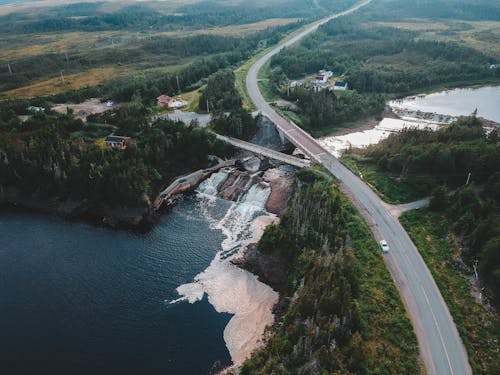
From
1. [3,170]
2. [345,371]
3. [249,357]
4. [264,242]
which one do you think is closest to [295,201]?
[264,242]

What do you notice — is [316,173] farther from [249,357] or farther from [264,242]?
[249,357]

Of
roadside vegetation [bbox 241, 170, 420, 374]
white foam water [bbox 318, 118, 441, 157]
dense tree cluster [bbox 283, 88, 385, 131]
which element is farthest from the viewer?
dense tree cluster [bbox 283, 88, 385, 131]

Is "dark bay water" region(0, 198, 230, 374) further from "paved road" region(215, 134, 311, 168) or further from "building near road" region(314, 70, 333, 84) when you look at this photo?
"building near road" region(314, 70, 333, 84)

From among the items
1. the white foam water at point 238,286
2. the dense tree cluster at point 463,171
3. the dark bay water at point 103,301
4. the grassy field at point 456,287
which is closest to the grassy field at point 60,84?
the dark bay water at point 103,301

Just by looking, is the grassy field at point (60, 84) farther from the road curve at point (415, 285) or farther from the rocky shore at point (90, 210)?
the road curve at point (415, 285)

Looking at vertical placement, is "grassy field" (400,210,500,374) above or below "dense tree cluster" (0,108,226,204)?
below

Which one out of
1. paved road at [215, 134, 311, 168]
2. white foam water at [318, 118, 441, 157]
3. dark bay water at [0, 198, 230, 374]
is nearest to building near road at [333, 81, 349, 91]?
white foam water at [318, 118, 441, 157]
